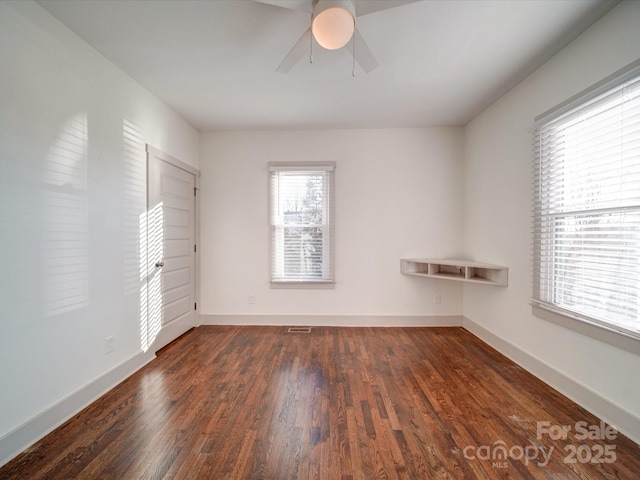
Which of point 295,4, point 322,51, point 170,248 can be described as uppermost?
point 322,51

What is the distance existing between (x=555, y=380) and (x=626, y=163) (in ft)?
5.64

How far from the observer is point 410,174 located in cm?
378

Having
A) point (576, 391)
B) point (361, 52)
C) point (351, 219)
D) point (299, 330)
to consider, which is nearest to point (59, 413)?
point (299, 330)

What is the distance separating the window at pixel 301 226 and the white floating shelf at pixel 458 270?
3.77 ft

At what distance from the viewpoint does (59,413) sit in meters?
1.81

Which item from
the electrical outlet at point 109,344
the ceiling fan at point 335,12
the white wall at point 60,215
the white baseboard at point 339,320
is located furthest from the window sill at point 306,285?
the ceiling fan at point 335,12

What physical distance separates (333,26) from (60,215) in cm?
218

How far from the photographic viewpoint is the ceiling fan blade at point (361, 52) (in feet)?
5.70

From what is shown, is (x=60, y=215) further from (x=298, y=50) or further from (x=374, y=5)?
(x=374, y=5)

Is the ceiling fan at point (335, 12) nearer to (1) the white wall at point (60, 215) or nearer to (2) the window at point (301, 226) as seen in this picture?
(1) the white wall at point (60, 215)

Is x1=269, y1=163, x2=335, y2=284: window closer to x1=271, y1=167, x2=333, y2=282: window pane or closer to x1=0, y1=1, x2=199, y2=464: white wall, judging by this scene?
x1=271, y1=167, x2=333, y2=282: window pane

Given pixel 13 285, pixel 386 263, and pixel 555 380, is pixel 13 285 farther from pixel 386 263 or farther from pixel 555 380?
pixel 555 380

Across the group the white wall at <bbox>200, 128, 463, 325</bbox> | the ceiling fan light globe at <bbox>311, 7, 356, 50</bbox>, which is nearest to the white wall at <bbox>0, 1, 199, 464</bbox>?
the white wall at <bbox>200, 128, 463, 325</bbox>

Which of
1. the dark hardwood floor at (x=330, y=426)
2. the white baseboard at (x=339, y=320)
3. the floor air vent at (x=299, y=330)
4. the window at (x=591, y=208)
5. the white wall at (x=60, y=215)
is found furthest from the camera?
the white baseboard at (x=339, y=320)
